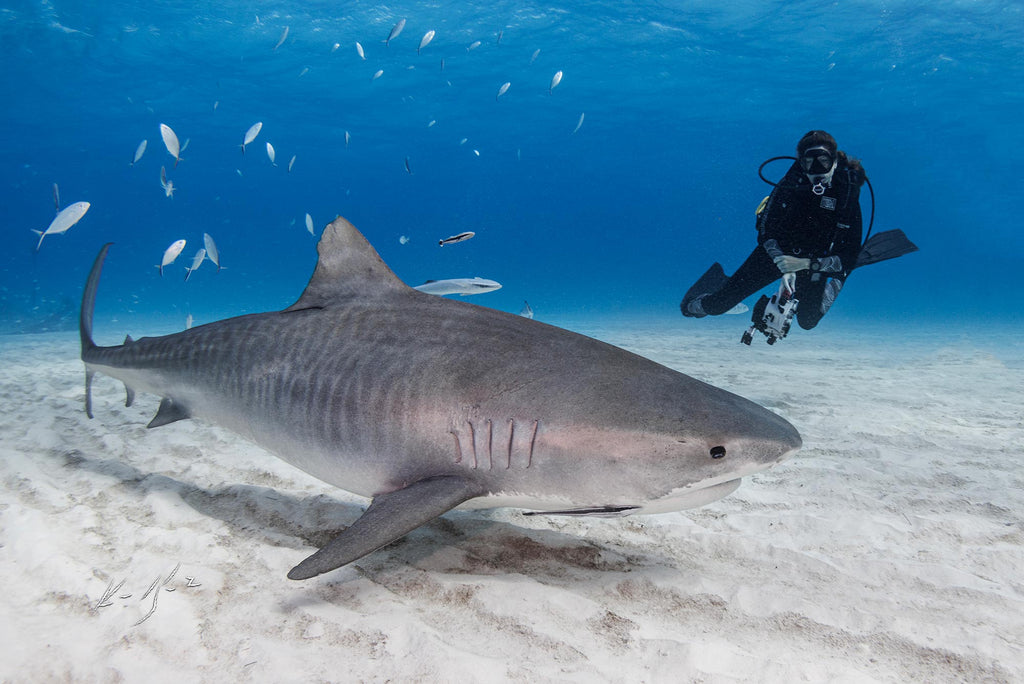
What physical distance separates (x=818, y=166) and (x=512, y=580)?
249 inches

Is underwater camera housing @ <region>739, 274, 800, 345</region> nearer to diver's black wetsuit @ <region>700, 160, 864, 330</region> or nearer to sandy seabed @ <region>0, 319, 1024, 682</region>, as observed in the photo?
diver's black wetsuit @ <region>700, 160, 864, 330</region>

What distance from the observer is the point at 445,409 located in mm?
2148

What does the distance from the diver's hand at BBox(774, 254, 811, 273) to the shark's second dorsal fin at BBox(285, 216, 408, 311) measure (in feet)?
17.5

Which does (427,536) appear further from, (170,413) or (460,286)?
(460,286)

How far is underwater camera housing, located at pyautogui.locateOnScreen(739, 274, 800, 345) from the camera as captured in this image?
20.5ft

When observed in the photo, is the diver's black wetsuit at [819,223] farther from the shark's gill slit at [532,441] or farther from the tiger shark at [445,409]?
the shark's gill slit at [532,441]

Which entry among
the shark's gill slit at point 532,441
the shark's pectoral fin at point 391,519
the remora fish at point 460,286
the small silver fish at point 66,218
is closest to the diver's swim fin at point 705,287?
the remora fish at point 460,286

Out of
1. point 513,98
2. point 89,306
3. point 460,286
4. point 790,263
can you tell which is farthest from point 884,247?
point 513,98

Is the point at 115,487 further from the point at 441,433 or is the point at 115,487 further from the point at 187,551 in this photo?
the point at 441,433

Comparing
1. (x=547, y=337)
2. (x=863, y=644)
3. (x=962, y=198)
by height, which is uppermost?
(x=962, y=198)

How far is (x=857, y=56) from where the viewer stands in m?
30.1

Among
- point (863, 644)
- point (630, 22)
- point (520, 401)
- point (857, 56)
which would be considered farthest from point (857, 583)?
point (857, 56)

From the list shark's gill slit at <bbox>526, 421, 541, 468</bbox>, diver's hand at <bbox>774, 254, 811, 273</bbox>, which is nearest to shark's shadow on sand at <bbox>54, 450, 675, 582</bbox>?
shark's gill slit at <bbox>526, 421, 541, 468</bbox>

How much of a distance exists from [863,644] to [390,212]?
114 metres
